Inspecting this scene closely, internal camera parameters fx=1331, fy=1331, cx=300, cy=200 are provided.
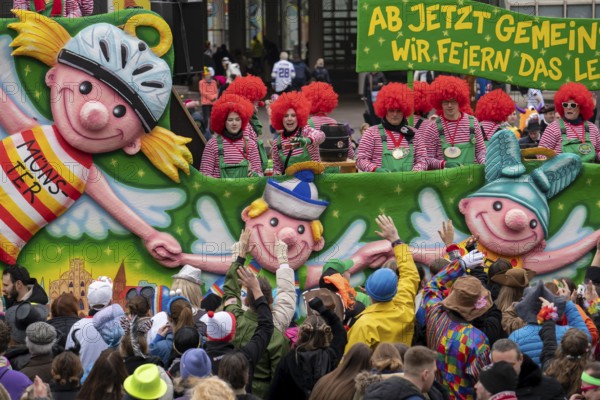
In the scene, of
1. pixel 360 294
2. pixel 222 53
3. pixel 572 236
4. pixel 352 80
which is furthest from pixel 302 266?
pixel 352 80

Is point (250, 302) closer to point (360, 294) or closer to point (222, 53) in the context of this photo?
point (360, 294)

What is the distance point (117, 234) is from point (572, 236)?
12.5ft

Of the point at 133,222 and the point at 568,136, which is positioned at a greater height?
the point at 568,136

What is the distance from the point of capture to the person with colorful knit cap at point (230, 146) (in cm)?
1139

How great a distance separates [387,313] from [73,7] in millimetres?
5100

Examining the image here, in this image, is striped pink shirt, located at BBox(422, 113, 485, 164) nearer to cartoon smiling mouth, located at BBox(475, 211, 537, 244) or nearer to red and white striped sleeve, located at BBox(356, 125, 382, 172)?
red and white striped sleeve, located at BBox(356, 125, 382, 172)

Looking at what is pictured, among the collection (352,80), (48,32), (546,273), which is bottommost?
(352,80)

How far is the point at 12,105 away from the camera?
1067 cm

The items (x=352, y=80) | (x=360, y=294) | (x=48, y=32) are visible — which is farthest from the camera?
(x=352, y=80)

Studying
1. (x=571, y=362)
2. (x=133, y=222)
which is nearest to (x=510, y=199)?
(x=133, y=222)

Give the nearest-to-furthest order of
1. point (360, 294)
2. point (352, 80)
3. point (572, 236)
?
point (360, 294)
point (572, 236)
point (352, 80)

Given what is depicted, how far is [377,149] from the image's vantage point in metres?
11.6

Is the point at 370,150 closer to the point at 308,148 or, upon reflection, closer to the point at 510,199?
the point at 308,148

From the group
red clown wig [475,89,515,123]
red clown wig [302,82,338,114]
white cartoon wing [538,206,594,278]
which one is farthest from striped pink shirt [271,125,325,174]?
white cartoon wing [538,206,594,278]
